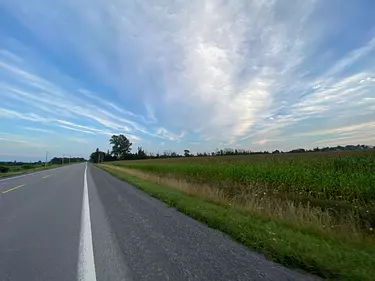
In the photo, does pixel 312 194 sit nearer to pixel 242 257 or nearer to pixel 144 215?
pixel 144 215

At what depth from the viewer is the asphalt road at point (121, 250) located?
3.92 meters

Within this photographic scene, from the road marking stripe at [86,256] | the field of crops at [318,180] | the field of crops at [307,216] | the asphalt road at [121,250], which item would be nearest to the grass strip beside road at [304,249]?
the field of crops at [307,216]

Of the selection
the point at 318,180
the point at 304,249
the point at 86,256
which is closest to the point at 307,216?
the point at 304,249

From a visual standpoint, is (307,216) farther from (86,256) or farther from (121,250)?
(86,256)

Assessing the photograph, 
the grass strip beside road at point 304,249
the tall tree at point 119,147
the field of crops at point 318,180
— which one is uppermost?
the tall tree at point 119,147

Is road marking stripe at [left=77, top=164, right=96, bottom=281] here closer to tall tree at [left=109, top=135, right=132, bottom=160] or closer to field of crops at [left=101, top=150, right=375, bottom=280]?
field of crops at [left=101, top=150, right=375, bottom=280]

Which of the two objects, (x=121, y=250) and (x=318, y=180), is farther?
(x=318, y=180)

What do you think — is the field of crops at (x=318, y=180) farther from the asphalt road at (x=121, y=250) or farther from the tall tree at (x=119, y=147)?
the tall tree at (x=119, y=147)

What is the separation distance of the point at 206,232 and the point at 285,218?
9.85 ft

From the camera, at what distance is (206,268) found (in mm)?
4082

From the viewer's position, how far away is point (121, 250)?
16.4 ft

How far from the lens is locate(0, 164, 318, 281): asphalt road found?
3.92 metres

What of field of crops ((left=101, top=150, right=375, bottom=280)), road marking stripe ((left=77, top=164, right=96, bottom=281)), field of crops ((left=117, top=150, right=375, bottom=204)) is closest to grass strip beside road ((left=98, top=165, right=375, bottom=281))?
field of crops ((left=101, top=150, right=375, bottom=280))

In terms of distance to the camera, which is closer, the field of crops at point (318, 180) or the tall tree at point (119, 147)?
the field of crops at point (318, 180)
